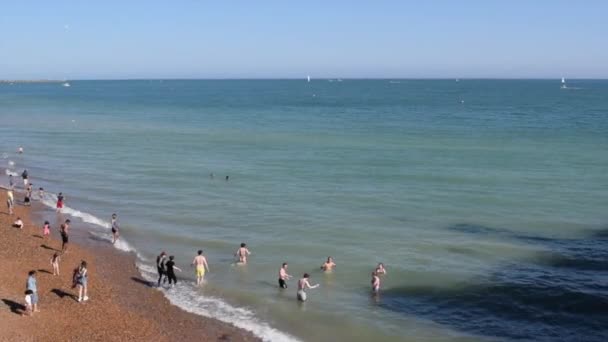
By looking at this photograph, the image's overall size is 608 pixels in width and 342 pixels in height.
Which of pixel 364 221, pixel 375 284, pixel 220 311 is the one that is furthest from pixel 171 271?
pixel 364 221

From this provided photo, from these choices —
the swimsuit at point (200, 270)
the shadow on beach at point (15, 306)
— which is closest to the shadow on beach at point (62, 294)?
the shadow on beach at point (15, 306)

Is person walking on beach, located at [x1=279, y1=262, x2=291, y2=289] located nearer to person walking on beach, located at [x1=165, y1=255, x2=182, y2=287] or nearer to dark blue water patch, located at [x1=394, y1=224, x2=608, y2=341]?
dark blue water patch, located at [x1=394, y1=224, x2=608, y2=341]

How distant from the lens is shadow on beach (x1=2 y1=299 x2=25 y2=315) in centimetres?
1769

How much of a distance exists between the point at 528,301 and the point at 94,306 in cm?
1365

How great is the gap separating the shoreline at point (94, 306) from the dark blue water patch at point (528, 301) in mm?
6274

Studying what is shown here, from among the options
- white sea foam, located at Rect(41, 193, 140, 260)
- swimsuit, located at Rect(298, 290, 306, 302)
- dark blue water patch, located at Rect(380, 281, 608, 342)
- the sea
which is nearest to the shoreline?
white sea foam, located at Rect(41, 193, 140, 260)

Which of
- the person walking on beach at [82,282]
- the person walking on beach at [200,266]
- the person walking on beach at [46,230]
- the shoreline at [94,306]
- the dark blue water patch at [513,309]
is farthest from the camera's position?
the person walking on beach at [46,230]

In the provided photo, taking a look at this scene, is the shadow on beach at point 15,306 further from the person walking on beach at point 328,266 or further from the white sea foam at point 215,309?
the person walking on beach at point 328,266

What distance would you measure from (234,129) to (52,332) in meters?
62.9

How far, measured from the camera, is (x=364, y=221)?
30828mm

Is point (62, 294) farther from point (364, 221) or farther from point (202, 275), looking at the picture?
point (364, 221)

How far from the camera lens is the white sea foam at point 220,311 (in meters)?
17.6

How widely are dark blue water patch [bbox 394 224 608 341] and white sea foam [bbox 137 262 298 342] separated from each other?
423 cm

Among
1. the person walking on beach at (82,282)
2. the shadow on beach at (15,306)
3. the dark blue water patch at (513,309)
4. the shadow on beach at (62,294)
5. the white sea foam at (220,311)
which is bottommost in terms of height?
the dark blue water patch at (513,309)
